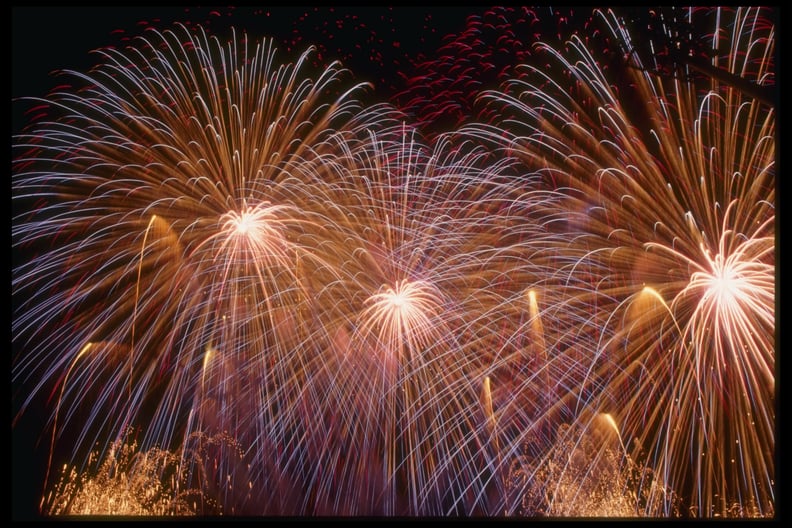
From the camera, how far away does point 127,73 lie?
8.54 metres

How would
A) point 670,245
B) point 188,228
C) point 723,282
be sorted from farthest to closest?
point 188,228, point 670,245, point 723,282

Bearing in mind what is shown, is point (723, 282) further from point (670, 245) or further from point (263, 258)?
point (263, 258)

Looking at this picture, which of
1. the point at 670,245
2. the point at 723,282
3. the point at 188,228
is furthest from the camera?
the point at 188,228

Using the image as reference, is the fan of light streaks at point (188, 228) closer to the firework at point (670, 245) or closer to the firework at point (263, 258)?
the firework at point (263, 258)

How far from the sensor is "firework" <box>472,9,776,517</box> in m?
7.83

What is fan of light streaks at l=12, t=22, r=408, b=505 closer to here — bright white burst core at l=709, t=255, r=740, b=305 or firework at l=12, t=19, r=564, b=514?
firework at l=12, t=19, r=564, b=514

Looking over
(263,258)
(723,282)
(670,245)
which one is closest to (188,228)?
(263,258)

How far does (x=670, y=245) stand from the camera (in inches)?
328

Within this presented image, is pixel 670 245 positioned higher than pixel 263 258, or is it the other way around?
pixel 670 245

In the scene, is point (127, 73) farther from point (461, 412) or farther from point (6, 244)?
point (461, 412)

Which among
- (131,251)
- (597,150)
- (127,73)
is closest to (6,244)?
(131,251)

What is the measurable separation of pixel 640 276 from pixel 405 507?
15.2ft

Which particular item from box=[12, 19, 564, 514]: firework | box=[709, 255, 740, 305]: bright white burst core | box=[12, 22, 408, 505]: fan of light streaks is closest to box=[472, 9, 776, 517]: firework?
box=[709, 255, 740, 305]: bright white burst core

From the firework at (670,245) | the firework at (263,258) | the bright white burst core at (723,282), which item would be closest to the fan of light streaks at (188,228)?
the firework at (263,258)
